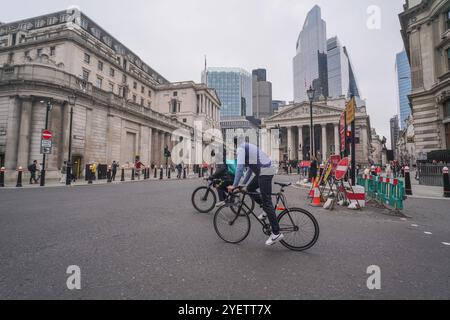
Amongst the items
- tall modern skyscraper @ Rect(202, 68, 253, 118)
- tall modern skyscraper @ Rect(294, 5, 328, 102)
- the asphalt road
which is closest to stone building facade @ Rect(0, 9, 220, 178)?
the asphalt road

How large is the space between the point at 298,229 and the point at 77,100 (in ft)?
81.0

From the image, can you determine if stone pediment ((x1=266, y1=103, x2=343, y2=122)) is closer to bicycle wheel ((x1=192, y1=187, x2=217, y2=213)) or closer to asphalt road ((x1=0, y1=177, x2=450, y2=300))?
bicycle wheel ((x1=192, y1=187, x2=217, y2=213))

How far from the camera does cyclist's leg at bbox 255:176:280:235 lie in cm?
372

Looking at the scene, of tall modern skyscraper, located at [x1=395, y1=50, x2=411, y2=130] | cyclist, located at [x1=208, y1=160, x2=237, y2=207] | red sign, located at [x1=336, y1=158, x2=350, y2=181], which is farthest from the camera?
tall modern skyscraper, located at [x1=395, y1=50, x2=411, y2=130]

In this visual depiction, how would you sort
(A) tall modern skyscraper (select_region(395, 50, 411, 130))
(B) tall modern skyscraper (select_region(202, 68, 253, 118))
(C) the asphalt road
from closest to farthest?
(C) the asphalt road → (B) tall modern skyscraper (select_region(202, 68, 253, 118)) → (A) tall modern skyscraper (select_region(395, 50, 411, 130))

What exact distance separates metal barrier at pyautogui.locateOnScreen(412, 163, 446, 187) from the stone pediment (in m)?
51.2

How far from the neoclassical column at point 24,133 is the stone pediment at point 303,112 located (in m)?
62.7

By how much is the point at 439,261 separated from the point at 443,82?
22.5m

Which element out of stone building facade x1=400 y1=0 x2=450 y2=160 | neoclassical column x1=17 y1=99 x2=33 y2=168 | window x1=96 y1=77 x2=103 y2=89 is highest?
window x1=96 y1=77 x2=103 y2=89

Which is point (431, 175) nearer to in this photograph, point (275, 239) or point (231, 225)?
point (275, 239)

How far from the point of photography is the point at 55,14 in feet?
144

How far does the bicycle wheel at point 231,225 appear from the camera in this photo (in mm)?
3938

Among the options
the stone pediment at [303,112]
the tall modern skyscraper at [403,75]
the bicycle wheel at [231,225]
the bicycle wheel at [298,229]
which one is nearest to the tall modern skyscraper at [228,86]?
the stone pediment at [303,112]
